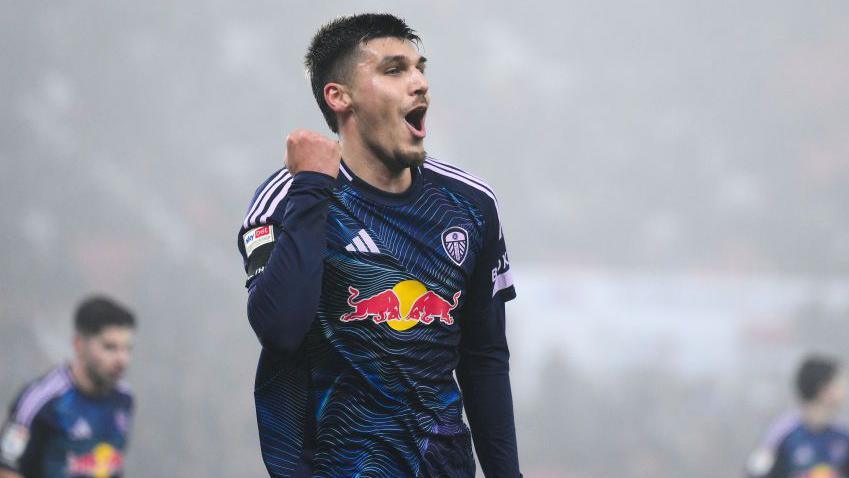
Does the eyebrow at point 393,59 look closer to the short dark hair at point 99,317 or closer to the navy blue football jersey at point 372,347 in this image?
the navy blue football jersey at point 372,347

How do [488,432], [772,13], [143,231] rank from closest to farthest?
1. [488,432]
2. [143,231]
3. [772,13]

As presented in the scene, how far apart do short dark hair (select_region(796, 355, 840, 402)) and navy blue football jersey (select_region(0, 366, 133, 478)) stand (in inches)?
163

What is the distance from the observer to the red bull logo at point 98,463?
215 inches

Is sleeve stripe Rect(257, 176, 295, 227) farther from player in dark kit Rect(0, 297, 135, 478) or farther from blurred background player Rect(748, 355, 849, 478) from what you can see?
blurred background player Rect(748, 355, 849, 478)

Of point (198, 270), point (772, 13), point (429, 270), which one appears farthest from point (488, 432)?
point (772, 13)

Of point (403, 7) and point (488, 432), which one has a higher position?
point (403, 7)

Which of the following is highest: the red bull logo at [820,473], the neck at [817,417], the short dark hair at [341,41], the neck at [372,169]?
the short dark hair at [341,41]

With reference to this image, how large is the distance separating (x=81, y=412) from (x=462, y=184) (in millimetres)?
3823

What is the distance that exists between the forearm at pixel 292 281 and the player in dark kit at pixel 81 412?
11.8 feet

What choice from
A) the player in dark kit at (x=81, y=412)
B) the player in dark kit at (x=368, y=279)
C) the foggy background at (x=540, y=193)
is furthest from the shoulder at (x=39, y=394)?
the foggy background at (x=540, y=193)

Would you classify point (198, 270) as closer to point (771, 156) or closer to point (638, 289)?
point (638, 289)

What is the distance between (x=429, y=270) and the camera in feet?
7.30

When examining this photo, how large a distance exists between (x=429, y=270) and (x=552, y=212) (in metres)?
10.0

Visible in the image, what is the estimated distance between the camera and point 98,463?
5539 millimetres
